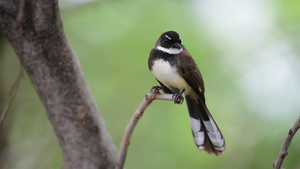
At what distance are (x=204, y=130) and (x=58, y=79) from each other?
4.79 ft

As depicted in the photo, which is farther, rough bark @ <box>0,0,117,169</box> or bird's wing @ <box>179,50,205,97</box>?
bird's wing @ <box>179,50,205,97</box>

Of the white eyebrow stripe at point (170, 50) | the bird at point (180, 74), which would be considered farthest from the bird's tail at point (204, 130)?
the white eyebrow stripe at point (170, 50)

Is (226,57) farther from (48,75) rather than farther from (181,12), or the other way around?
(48,75)

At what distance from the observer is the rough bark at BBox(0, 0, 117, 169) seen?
2213 millimetres

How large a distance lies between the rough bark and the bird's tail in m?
1.05

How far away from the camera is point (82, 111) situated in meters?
2.29

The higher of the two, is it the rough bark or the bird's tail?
the rough bark

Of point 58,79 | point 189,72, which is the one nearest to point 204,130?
point 189,72

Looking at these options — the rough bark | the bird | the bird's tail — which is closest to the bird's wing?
the bird

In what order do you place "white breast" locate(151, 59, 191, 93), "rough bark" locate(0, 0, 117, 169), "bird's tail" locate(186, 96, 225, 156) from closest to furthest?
1. "rough bark" locate(0, 0, 117, 169)
2. "bird's tail" locate(186, 96, 225, 156)
3. "white breast" locate(151, 59, 191, 93)

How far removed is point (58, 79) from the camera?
225cm

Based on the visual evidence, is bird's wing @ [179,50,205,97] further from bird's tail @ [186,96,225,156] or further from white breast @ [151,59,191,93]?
bird's tail @ [186,96,225,156]

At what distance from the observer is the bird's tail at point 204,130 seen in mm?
3170

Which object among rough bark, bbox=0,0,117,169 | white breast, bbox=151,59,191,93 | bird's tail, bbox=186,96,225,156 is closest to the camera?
rough bark, bbox=0,0,117,169
